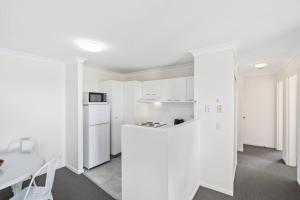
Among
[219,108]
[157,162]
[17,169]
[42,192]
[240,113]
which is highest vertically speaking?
[219,108]

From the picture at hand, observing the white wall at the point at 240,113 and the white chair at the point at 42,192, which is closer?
the white chair at the point at 42,192

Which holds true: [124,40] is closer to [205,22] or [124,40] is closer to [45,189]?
[205,22]

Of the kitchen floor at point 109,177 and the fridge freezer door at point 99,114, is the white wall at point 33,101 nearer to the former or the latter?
the fridge freezer door at point 99,114

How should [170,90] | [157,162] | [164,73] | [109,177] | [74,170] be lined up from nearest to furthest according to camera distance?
[157,162] < [109,177] < [74,170] < [170,90] < [164,73]

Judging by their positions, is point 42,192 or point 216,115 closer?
point 42,192

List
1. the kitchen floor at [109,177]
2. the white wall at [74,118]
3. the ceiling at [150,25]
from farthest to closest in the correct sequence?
the white wall at [74,118], the kitchen floor at [109,177], the ceiling at [150,25]

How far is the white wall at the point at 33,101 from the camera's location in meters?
2.77

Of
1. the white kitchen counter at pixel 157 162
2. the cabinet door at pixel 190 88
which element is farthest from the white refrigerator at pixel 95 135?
the cabinet door at pixel 190 88

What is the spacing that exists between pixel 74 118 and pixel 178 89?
2.46 m

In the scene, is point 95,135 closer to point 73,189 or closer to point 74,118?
point 74,118

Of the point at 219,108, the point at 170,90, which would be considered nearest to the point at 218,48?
the point at 219,108

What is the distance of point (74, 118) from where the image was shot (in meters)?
3.31

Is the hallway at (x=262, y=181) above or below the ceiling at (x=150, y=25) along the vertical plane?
below

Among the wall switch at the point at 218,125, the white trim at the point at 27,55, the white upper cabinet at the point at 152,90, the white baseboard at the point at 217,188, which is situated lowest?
the white baseboard at the point at 217,188
